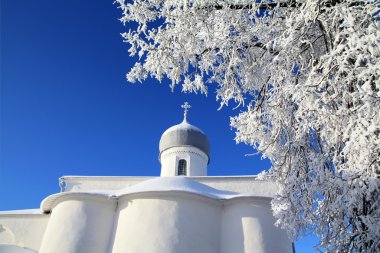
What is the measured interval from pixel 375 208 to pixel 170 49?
3.91 metres

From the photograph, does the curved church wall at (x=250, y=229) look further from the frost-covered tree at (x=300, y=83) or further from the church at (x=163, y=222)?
the frost-covered tree at (x=300, y=83)

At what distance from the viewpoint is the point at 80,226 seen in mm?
10578

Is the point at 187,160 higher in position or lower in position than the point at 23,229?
higher

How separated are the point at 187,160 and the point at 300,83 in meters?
11.8

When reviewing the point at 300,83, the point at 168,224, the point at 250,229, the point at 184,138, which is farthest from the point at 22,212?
the point at 300,83

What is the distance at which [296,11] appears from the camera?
4883mm

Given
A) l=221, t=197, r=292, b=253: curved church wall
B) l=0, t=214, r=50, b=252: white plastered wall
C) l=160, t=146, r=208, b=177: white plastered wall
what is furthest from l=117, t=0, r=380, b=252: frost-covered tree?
l=160, t=146, r=208, b=177: white plastered wall

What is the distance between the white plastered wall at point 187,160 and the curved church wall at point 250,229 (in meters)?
5.50

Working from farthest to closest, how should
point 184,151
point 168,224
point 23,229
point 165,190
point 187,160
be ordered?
point 184,151
point 187,160
point 23,229
point 165,190
point 168,224

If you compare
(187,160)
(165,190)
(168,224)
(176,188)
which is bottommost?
(168,224)

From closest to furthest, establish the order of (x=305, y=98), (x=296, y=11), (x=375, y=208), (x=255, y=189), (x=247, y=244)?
(x=375, y=208), (x=305, y=98), (x=296, y=11), (x=247, y=244), (x=255, y=189)

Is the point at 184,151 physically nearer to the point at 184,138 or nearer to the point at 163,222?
the point at 184,138

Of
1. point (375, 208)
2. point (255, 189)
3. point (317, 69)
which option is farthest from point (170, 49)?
point (255, 189)

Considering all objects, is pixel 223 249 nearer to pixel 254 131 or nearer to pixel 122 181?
pixel 254 131
